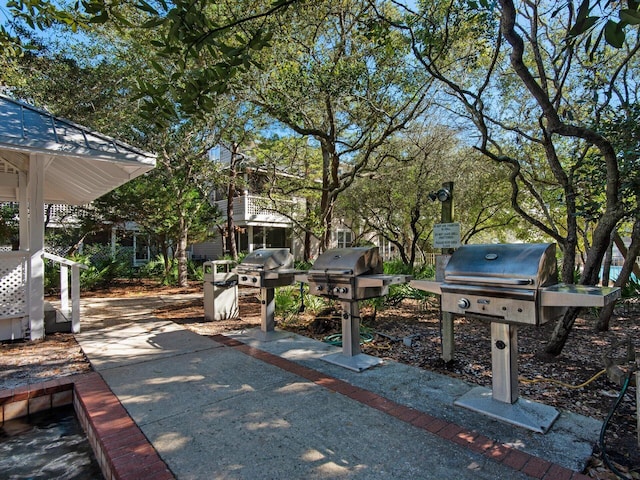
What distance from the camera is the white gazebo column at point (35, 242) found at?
534cm

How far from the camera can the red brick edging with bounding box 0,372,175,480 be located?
2.32 m

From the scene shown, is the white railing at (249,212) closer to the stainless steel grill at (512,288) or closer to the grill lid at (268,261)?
the grill lid at (268,261)

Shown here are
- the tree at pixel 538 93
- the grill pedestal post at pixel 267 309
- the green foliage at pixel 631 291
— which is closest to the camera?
the tree at pixel 538 93

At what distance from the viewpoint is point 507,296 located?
2.79 meters

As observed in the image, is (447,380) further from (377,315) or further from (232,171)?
(232,171)

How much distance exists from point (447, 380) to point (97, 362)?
4021 millimetres

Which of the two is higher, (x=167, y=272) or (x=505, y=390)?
(x=167, y=272)

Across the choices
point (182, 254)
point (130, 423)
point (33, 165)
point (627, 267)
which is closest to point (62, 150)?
point (33, 165)

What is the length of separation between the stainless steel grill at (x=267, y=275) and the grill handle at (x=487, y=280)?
2.79m

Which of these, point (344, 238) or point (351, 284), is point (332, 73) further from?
point (344, 238)

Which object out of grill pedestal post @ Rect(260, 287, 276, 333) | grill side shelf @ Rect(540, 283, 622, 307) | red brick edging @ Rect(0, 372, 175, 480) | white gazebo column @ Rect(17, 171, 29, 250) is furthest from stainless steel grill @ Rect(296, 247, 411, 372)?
white gazebo column @ Rect(17, 171, 29, 250)

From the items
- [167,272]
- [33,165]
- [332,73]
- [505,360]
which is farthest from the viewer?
[167,272]

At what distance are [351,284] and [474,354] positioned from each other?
6.50ft

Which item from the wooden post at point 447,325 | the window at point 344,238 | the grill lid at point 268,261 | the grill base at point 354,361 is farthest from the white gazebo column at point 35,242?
the window at point 344,238
